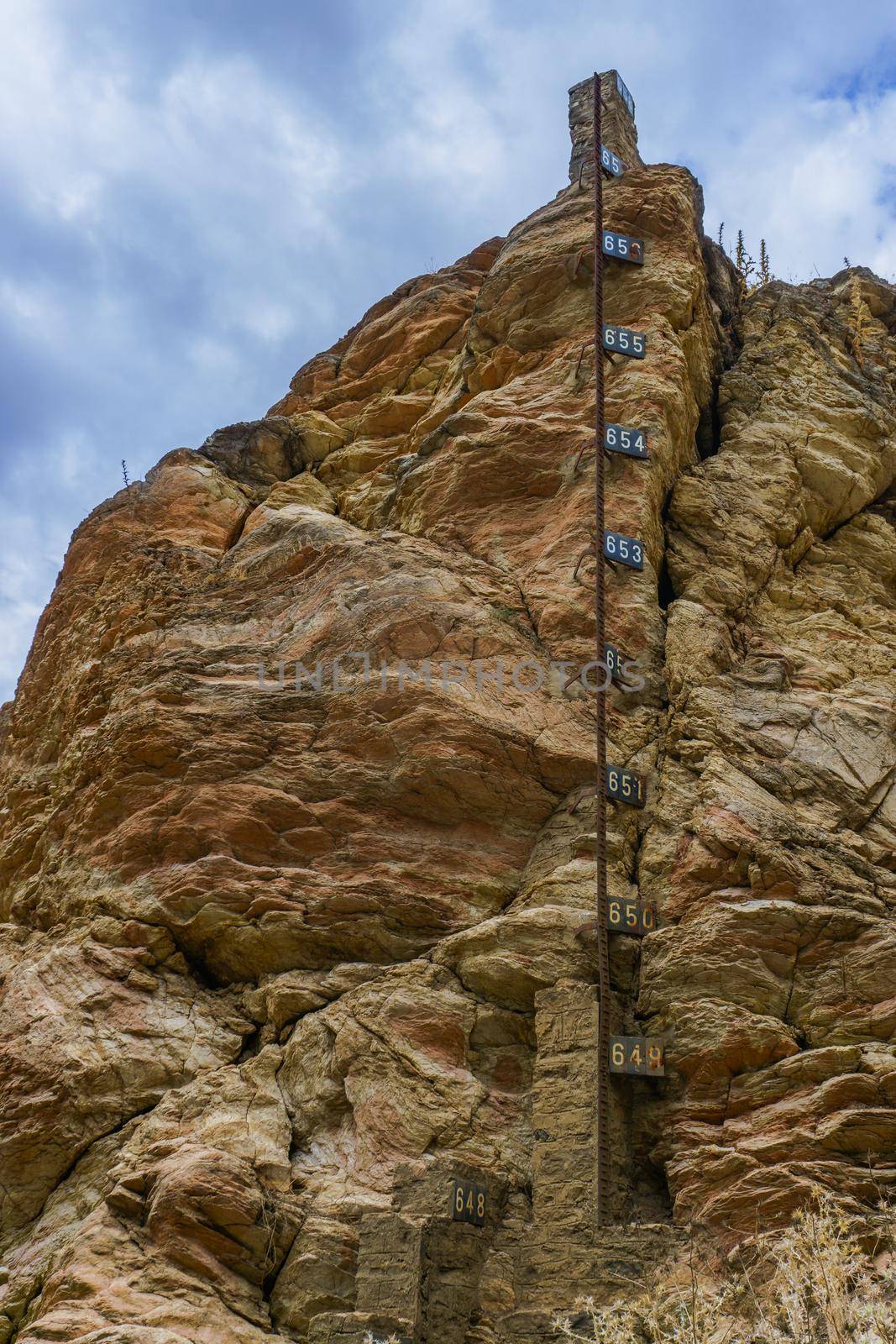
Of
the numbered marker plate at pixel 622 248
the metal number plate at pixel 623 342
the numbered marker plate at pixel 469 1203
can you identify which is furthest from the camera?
the numbered marker plate at pixel 622 248

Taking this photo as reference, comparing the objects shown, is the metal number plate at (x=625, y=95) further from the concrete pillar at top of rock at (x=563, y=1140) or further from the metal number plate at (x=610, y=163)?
the concrete pillar at top of rock at (x=563, y=1140)

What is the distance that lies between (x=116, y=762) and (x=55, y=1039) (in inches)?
135

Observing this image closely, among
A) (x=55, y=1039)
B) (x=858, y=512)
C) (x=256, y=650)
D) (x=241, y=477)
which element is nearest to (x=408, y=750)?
(x=256, y=650)

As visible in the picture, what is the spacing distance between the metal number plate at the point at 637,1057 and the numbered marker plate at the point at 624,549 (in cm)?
609

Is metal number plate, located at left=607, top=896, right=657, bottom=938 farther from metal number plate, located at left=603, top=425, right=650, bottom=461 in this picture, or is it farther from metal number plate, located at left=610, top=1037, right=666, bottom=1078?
metal number plate, located at left=603, top=425, right=650, bottom=461

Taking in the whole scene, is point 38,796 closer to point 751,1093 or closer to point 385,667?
point 385,667

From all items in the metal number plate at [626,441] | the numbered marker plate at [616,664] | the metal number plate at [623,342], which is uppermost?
the metal number plate at [623,342]

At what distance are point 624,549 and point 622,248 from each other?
17.1 ft

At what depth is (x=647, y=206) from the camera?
19.8 m

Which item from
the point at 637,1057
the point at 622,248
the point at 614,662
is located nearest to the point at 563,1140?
the point at 637,1057

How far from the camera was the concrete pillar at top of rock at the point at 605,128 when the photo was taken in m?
21.7

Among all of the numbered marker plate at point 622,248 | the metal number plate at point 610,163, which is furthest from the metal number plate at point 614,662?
the metal number plate at point 610,163

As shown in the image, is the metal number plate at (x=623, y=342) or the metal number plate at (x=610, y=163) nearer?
the metal number plate at (x=623, y=342)

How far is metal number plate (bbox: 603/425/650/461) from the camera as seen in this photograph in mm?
17016
